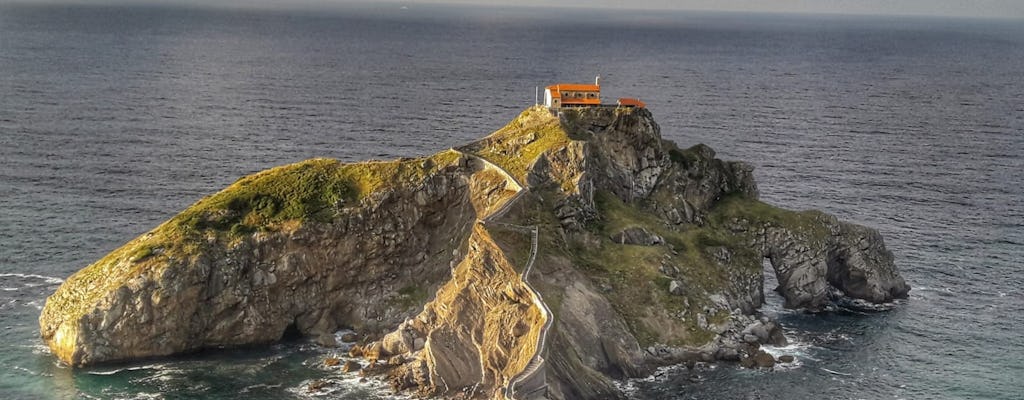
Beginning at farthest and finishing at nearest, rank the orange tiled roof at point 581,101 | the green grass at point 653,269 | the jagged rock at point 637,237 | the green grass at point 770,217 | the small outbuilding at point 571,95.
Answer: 1. the orange tiled roof at point 581,101
2. the small outbuilding at point 571,95
3. the green grass at point 770,217
4. the jagged rock at point 637,237
5. the green grass at point 653,269

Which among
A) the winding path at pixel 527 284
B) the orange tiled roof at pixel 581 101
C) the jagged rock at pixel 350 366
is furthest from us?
the orange tiled roof at pixel 581 101

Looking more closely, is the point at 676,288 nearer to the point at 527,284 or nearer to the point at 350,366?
the point at 527,284

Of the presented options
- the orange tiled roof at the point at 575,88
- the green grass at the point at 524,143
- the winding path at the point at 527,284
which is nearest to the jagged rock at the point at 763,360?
the winding path at the point at 527,284

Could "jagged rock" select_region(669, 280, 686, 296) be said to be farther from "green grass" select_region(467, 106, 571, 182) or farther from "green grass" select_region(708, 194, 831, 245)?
"green grass" select_region(467, 106, 571, 182)

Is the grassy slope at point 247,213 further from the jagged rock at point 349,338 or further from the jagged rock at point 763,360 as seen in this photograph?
the jagged rock at point 763,360

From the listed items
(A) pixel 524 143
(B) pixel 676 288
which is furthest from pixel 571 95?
(B) pixel 676 288

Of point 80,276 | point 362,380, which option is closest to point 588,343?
point 362,380

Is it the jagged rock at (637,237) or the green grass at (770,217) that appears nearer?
the jagged rock at (637,237)

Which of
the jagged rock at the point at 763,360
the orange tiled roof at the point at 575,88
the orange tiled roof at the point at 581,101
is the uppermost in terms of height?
the orange tiled roof at the point at 575,88

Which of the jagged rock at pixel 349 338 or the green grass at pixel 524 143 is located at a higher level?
the green grass at pixel 524 143
